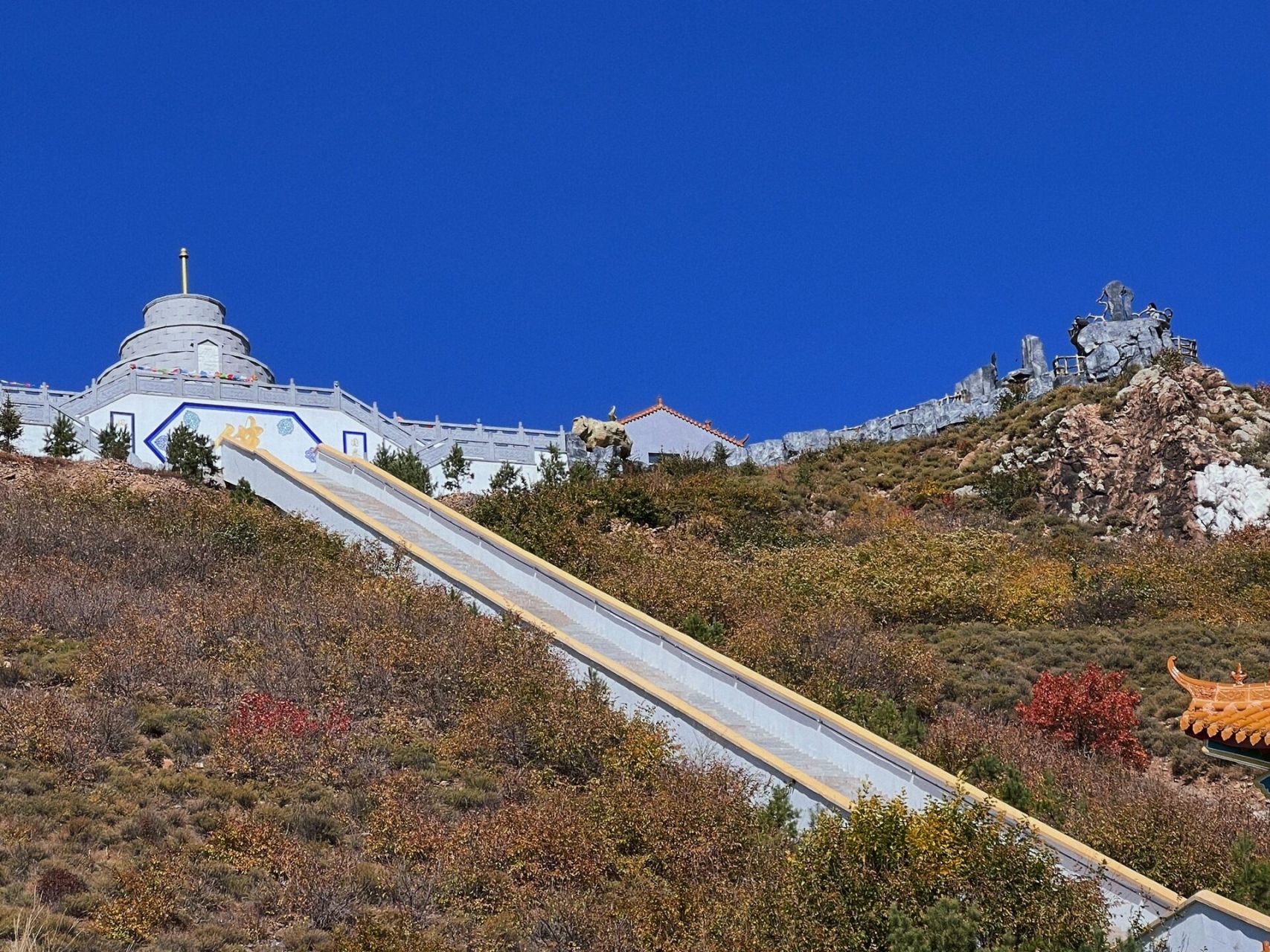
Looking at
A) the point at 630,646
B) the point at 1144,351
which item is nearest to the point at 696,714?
the point at 630,646

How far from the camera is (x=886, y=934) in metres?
10.3

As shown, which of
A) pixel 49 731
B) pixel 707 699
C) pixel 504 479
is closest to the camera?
pixel 49 731

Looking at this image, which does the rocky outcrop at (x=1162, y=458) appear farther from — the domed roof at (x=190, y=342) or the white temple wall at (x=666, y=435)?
the domed roof at (x=190, y=342)

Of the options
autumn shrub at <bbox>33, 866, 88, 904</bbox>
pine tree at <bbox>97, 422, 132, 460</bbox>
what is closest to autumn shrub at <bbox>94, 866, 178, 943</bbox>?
autumn shrub at <bbox>33, 866, 88, 904</bbox>

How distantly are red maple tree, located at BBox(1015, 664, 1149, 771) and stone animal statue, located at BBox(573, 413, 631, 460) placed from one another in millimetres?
18387

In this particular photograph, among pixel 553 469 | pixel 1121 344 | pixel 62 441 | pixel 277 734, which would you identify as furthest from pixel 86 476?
pixel 1121 344

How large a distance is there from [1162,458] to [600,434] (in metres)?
13.0

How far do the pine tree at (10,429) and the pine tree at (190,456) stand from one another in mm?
3010

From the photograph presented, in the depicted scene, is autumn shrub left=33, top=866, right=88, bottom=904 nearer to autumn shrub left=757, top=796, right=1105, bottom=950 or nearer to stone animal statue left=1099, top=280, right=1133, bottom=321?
autumn shrub left=757, top=796, right=1105, bottom=950

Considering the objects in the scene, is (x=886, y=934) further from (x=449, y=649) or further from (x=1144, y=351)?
(x=1144, y=351)

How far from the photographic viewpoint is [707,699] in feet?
57.8

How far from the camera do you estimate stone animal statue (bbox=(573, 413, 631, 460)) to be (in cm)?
3619

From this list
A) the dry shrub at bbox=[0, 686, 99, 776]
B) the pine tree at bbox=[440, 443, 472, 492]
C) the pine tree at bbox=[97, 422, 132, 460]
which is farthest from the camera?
the pine tree at bbox=[440, 443, 472, 492]

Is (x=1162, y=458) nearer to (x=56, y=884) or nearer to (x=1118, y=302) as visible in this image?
(x=1118, y=302)
